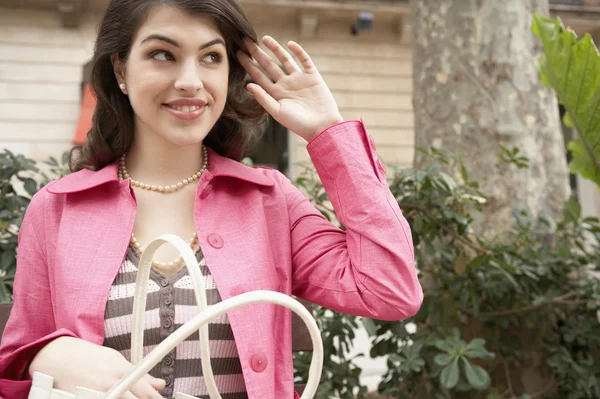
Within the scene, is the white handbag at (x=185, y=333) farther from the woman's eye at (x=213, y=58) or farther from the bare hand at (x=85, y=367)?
the woman's eye at (x=213, y=58)

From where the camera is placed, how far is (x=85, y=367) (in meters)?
1.06

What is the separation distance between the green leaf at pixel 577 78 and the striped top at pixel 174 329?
1.66 m

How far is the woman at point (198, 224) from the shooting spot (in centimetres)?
124

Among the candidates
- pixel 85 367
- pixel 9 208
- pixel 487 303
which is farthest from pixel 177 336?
pixel 487 303

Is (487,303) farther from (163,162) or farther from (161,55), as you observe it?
(161,55)

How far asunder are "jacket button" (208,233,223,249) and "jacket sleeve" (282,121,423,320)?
181 millimetres

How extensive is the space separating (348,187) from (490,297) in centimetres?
145

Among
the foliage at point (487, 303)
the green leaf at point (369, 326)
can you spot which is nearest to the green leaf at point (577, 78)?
the foliage at point (487, 303)

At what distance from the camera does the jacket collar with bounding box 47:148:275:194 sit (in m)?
→ 1.34

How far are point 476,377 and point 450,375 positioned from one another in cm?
10

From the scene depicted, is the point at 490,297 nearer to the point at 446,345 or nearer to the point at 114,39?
the point at 446,345

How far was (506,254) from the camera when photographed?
2.36 m

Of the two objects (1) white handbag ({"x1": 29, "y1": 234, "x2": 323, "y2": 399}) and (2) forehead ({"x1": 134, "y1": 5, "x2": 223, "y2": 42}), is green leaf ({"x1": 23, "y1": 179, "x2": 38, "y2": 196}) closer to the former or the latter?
(2) forehead ({"x1": 134, "y1": 5, "x2": 223, "y2": 42})

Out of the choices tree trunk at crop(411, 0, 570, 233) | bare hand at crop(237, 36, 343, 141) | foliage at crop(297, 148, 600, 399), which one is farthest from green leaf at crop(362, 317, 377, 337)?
bare hand at crop(237, 36, 343, 141)
